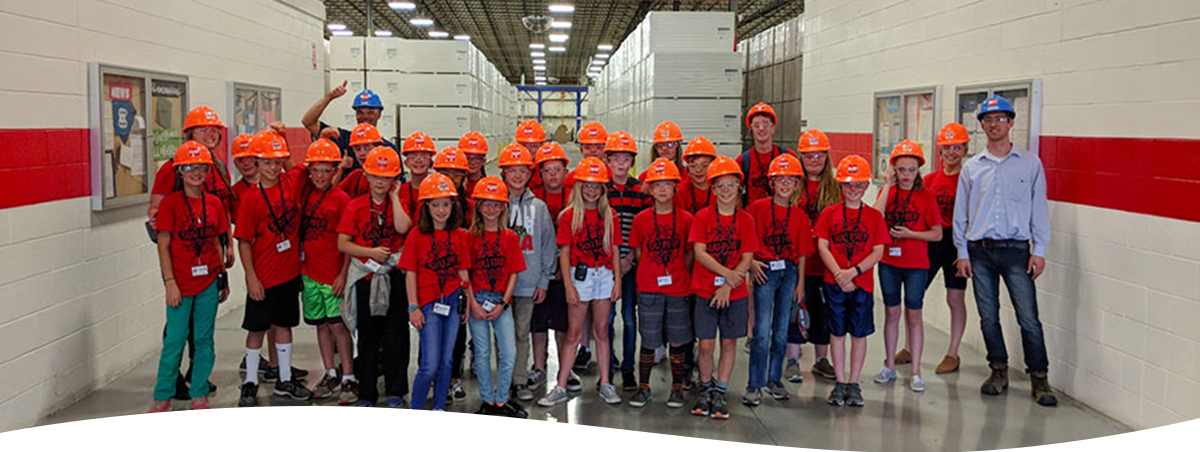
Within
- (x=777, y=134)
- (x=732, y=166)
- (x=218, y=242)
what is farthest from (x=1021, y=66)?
(x=777, y=134)

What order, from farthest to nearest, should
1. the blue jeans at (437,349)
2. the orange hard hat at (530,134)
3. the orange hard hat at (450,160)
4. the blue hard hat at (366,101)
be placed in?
the orange hard hat at (530,134), the blue hard hat at (366,101), the orange hard hat at (450,160), the blue jeans at (437,349)

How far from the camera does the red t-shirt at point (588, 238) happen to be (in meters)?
5.22

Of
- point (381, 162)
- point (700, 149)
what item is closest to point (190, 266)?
point (381, 162)

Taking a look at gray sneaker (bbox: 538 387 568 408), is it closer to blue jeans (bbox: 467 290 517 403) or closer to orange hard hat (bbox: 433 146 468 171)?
blue jeans (bbox: 467 290 517 403)

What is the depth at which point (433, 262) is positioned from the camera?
4773 millimetres

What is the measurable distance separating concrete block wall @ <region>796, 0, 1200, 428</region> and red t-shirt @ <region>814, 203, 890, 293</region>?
135cm

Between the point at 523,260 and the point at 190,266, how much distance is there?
1810mm

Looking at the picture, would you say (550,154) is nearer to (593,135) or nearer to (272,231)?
(593,135)

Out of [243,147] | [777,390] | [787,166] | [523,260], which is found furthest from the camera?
[777,390]

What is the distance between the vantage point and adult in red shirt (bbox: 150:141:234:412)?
490 cm

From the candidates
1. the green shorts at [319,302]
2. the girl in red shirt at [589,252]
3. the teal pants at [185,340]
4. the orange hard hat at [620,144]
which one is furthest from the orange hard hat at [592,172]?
the teal pants at [185,340]

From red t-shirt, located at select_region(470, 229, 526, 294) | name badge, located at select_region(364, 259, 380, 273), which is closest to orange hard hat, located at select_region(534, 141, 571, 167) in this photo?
red t-shirt, located at select_region(470, 229, 526, 294)

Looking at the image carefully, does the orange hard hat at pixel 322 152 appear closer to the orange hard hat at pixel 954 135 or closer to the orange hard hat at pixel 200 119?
the orange hard hat at pixel 200 119

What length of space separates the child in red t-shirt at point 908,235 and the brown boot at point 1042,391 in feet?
2.17
